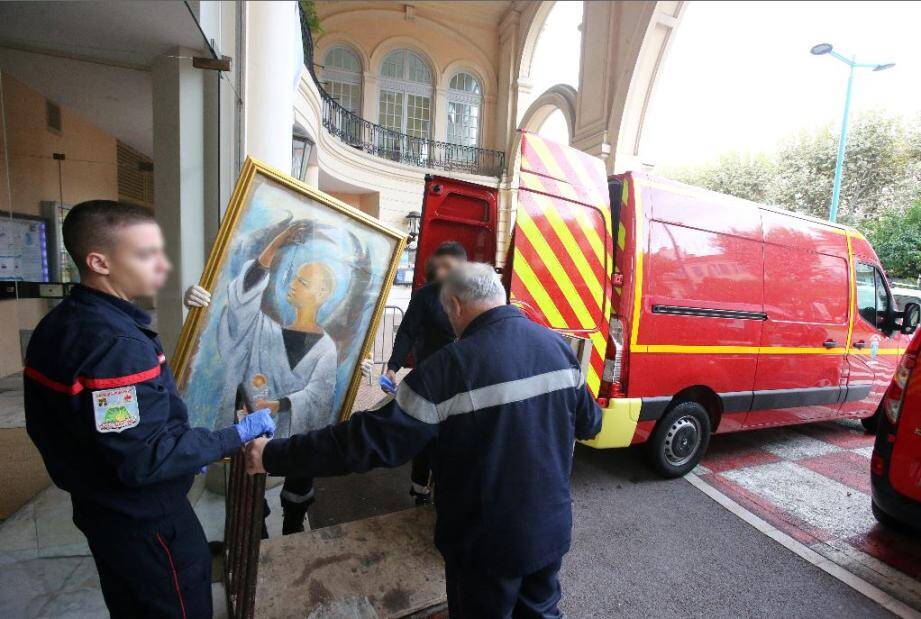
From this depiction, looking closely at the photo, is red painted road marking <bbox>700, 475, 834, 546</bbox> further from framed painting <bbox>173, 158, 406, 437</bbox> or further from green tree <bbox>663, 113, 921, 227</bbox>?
green tree <bbox>663, 113, 921, 227</bbox>

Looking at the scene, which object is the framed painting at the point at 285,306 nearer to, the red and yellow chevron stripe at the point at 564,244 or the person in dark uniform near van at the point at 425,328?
the person in dark uniform near van at the point at 425,328

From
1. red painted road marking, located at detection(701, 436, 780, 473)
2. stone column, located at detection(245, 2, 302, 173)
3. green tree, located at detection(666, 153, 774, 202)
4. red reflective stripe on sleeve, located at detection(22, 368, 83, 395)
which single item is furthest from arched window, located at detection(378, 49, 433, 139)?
red reflective stripe on sleeve, located at detection(22, 368, 83, 395)

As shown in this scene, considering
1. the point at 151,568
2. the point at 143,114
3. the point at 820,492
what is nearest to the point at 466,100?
the point at 143,114

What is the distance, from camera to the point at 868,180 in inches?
296

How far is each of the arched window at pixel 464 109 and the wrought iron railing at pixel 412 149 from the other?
73 centimetres

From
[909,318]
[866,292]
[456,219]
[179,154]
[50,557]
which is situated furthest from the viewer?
[909,318]

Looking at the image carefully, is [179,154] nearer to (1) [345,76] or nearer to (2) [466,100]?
(1) [345,76]

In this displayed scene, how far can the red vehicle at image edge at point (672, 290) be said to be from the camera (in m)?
3.32

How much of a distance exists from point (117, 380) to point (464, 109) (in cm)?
1714

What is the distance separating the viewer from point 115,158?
3.49 metres

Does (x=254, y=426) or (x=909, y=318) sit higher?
(x=909, y=318)

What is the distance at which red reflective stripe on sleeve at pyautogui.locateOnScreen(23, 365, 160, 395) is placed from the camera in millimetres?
1168

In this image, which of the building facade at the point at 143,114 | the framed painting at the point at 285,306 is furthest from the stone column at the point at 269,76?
the framed painting at the point at 285,306

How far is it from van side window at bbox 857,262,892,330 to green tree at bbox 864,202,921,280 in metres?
1.38
